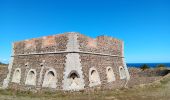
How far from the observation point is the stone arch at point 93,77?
16772mm

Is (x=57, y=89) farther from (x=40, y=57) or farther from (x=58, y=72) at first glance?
(x=40, y=57)

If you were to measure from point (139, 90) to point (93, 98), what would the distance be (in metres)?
4.74

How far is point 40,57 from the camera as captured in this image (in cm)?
1836

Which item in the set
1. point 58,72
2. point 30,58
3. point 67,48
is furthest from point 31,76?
point 67,48

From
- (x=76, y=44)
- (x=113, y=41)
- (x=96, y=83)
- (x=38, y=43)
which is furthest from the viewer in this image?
(x=113, y=41)

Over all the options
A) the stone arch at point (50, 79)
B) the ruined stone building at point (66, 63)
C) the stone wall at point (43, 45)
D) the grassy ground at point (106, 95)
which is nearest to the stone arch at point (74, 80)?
the ruined stone building at point (66, 63)

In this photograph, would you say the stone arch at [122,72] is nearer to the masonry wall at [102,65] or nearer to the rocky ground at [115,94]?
the masonry wall at [102,65]

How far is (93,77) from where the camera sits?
17.5 m

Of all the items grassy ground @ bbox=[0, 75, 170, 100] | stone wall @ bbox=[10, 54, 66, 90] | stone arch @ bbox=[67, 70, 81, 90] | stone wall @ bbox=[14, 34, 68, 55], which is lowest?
grassy ground @ bbox=[0, 75, 170, 100]

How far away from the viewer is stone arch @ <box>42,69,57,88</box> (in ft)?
53.1

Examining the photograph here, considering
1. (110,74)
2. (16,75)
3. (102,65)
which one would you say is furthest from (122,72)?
(16,75)

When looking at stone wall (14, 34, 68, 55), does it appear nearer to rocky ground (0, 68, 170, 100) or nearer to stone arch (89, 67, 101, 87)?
stone arch (89, 67, 101, 87)

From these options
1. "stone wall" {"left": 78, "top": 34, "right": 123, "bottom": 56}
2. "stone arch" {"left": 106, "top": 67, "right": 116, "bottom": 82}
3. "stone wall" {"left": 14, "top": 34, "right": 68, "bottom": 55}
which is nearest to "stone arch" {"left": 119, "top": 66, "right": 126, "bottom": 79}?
"stone wall" {"left": 78, "top": 34, "right": 123, "bottom": 56}

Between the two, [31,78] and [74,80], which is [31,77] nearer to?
[31,78]
